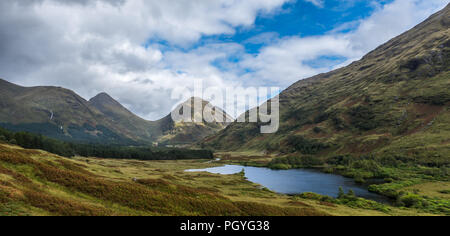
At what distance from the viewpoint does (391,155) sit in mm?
169625

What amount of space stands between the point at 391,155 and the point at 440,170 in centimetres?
4908

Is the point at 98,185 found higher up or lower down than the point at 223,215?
higher up
